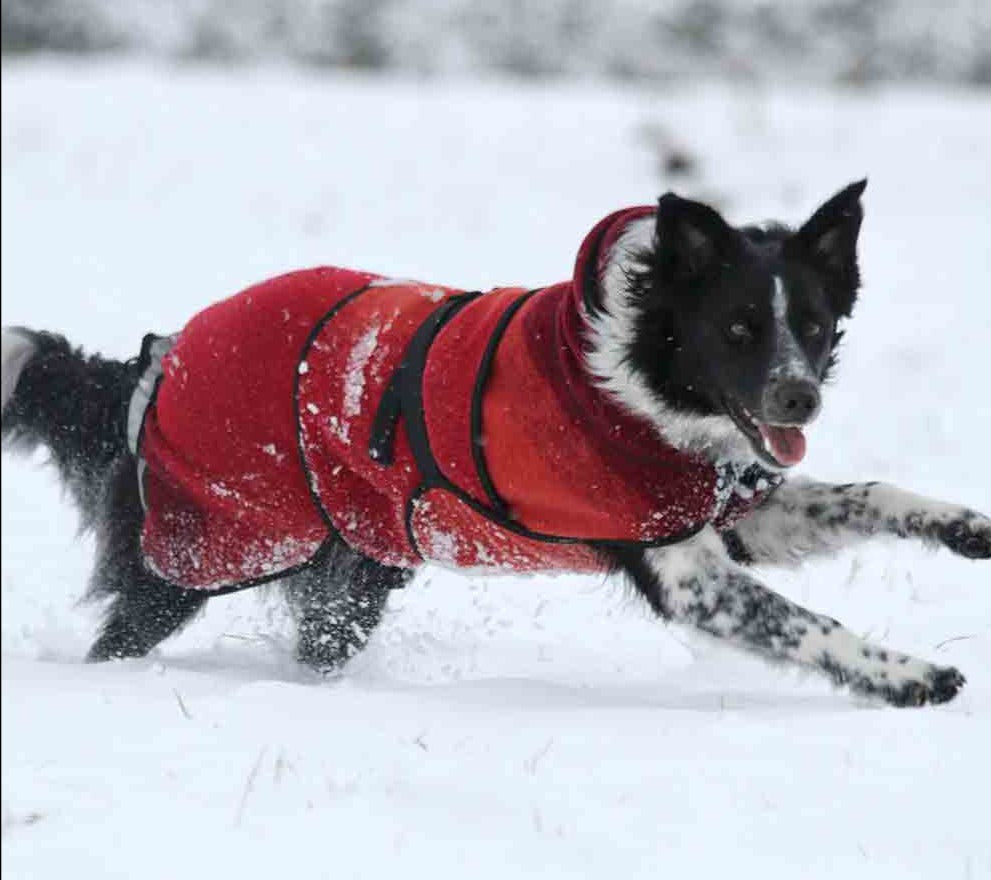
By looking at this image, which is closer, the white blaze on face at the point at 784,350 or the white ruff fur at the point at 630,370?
the white blaze on face at the point at 784,350

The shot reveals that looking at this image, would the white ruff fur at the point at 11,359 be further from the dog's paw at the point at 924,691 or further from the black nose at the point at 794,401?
the dog's paw at the point at 924,691

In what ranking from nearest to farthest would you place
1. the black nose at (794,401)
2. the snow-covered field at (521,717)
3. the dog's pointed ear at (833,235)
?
1. the snow-covered field at (521,717)
2. the black nose at (794,401)
3. the dog's pointed ear at (833,235)

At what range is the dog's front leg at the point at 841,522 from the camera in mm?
4305

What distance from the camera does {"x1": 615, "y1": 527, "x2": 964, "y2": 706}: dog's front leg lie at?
4.04 metres

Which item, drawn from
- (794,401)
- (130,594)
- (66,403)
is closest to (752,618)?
(794,401)

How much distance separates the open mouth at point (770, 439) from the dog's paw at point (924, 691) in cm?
71

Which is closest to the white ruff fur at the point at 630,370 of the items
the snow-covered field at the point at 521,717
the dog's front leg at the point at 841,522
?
the dog's front leg at the point at 841,522

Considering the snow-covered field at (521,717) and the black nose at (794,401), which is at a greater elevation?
the black nose at (794,401)

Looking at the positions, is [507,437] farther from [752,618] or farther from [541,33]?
[541,33]

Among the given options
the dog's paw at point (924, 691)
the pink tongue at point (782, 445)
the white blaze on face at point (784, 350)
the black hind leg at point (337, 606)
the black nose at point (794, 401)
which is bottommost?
the black hind leg at point (337, 606)

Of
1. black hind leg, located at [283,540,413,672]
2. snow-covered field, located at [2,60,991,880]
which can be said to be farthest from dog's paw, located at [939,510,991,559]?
black hind leg, located at [283,540,413,672]

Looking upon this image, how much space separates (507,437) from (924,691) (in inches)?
55.3

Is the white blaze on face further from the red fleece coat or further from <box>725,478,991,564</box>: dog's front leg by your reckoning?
<box>725,478,991,564</box>: dog's front leg

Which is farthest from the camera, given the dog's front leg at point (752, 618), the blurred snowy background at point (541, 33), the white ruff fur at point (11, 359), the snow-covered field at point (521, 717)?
the blurred snowy background at point (541, 33)
